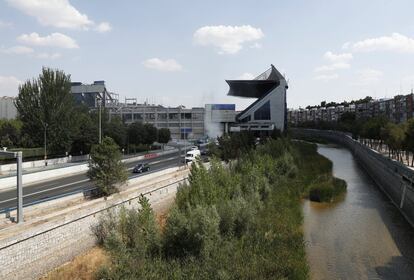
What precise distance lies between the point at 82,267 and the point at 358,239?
17.4m

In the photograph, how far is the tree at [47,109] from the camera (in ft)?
178

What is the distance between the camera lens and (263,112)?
116 metres

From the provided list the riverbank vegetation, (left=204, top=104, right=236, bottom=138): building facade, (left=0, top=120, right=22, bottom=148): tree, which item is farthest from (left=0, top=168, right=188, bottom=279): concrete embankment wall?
(left=204, top=104, right=236, bottom=138): building facade

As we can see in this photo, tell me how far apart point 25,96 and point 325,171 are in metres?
40.7

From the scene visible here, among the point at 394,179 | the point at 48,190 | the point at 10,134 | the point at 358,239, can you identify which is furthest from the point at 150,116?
the point at 358,239

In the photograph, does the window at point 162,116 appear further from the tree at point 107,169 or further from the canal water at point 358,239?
the tree at point 107,169

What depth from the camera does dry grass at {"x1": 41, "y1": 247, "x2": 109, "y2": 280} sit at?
17.9 meters

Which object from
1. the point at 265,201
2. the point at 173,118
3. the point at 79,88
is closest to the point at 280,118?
the point at 173,118

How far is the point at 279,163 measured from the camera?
45219mm

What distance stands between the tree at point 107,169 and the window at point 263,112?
8805 centimetres

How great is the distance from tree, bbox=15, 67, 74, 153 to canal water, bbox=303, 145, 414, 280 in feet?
112

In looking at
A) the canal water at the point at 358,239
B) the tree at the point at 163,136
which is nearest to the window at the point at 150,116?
the tree at the point at 163,136

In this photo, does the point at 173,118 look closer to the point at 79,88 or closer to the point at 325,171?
the point at 79,88

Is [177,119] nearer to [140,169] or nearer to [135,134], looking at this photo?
[135,134]
